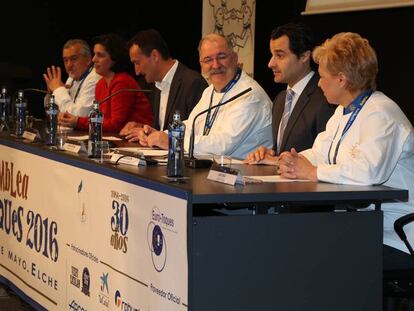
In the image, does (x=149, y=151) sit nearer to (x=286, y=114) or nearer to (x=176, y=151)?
(x=286, y=114)

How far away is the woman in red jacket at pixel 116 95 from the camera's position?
5648 mm

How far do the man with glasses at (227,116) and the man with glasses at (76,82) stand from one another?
180cm

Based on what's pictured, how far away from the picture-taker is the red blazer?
5637mm

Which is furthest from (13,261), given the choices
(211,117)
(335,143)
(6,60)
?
(6,60)

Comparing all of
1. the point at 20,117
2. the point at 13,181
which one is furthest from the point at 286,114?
the point at 20,117

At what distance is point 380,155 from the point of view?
3.04 metres

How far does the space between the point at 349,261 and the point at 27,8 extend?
6.18m

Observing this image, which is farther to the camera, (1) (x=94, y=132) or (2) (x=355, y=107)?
(1) (x=94, y=132)

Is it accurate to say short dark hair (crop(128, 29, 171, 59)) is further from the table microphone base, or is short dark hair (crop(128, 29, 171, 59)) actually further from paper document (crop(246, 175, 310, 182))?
paper document (crop(246, 175, 310, 182))

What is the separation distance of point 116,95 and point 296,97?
1.79 m

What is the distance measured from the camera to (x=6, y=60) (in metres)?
8.35

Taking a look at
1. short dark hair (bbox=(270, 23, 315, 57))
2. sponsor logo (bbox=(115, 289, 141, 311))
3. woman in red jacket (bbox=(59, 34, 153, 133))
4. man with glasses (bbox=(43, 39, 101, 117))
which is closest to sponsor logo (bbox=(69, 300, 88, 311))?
sponsor logo (bbox=(115, 289, 141, 311))

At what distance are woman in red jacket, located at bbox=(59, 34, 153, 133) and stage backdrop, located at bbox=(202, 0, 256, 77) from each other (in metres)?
1.14

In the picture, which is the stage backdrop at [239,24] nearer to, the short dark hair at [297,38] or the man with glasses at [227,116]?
the man with glasses at [227,116]
